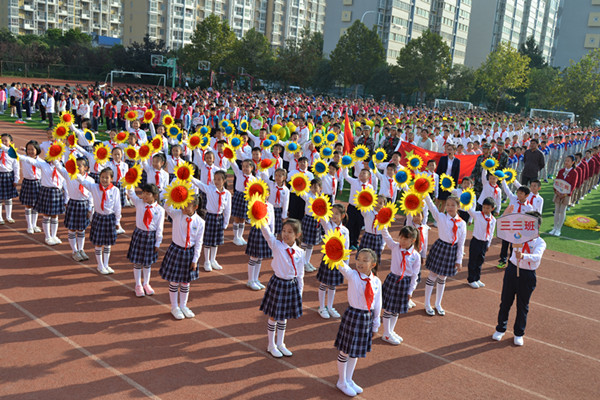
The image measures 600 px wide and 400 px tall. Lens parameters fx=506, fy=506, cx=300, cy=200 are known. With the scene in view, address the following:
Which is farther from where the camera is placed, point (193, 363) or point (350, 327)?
point (193, 363)

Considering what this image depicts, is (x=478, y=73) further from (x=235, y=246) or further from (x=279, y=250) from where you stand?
(x=279, y=250)

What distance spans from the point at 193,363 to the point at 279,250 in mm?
1768

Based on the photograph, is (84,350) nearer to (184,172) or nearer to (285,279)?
(285,279)

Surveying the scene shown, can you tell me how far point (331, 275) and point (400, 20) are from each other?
84.1 metres

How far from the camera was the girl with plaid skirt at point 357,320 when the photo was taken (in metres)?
5.78

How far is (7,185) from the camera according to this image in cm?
1068

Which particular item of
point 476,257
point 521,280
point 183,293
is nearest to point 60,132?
point 183,293

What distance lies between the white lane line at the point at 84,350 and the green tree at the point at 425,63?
56.1 meters

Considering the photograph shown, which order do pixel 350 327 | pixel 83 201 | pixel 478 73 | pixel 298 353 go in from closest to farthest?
1. pixel 350 327
2. pixel 298 353
3. pixel 83 201
4. pixel 478 73

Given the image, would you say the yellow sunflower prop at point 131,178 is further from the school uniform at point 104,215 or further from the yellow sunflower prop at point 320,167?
the yellow sunflower prop at point 320,167

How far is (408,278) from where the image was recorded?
7234 millimetres

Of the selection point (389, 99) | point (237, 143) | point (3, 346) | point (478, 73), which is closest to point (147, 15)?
point (389, 99)

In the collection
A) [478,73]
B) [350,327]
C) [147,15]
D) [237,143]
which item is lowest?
[350,327]

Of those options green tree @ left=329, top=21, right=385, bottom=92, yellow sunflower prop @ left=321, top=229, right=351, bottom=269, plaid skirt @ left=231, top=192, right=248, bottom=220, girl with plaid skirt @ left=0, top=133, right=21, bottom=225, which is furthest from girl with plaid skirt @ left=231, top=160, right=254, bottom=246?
green tree @ left=329, top=21, right=385, bottom=92
